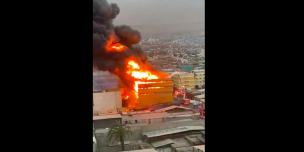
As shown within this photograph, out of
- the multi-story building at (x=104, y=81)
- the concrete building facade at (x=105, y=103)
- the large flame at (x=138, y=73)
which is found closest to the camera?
the concrete building facade at (x=105, y=103)

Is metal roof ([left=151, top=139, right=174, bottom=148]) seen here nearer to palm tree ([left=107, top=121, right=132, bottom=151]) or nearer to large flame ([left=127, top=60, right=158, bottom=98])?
palm tree ([left=107, top=121, right=132, bottom=151])

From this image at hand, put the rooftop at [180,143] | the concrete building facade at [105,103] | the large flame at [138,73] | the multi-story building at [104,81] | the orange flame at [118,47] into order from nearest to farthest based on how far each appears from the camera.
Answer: the concrete building facade at [105,103]
the multi-story building at [104,81]
the rooftop at [180,143]
the large flame at [138,73]
the orange flame at [118,47]

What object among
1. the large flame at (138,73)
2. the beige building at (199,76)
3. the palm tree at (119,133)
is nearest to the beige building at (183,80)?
the beige building at (199,76)

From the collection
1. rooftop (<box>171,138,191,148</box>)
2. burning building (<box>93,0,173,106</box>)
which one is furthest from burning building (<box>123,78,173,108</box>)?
rooftop (<box>171,138,191,148</box>)

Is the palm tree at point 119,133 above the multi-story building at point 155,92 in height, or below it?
below

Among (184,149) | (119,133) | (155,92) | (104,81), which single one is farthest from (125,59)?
(184,149)

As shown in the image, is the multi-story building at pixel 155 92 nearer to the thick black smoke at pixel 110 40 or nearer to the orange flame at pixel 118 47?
the thick black smoke at pixel 110 40

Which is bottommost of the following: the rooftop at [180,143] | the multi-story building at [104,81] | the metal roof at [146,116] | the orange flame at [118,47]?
the rooftop at [180,143]
